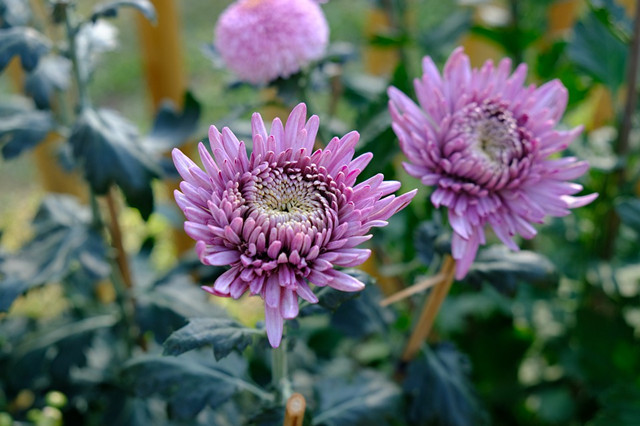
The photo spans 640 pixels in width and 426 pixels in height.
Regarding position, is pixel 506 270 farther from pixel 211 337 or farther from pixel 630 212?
pixel 211 337

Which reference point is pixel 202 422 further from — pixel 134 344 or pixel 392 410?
pixel 392 410

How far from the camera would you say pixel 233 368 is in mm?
1003

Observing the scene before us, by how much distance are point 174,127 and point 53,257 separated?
37cm

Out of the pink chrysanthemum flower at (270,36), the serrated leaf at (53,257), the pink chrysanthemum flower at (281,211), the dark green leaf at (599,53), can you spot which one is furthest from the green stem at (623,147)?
the serrated leaf at (53,257)

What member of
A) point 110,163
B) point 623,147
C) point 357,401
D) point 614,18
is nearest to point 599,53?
point 614,18

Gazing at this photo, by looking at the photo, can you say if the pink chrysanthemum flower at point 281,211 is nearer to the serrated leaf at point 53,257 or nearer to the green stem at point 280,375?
the green stem at point 280,375

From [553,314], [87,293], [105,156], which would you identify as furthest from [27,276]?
[553,314]

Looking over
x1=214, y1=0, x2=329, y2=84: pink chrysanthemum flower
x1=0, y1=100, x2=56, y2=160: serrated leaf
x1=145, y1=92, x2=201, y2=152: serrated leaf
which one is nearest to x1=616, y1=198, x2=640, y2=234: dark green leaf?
x1=214, y1=0, x2=329, y2=84: pink chrysanthemum flower

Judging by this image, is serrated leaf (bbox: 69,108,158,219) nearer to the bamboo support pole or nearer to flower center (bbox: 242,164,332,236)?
flower center (bbox: 242,164,332,236)

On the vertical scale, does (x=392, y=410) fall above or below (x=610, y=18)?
below

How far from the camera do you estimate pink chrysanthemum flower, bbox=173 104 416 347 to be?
2.09ft

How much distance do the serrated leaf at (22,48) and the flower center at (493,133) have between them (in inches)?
26.9

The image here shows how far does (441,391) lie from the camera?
1089 mm

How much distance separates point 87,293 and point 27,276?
0.41 m
